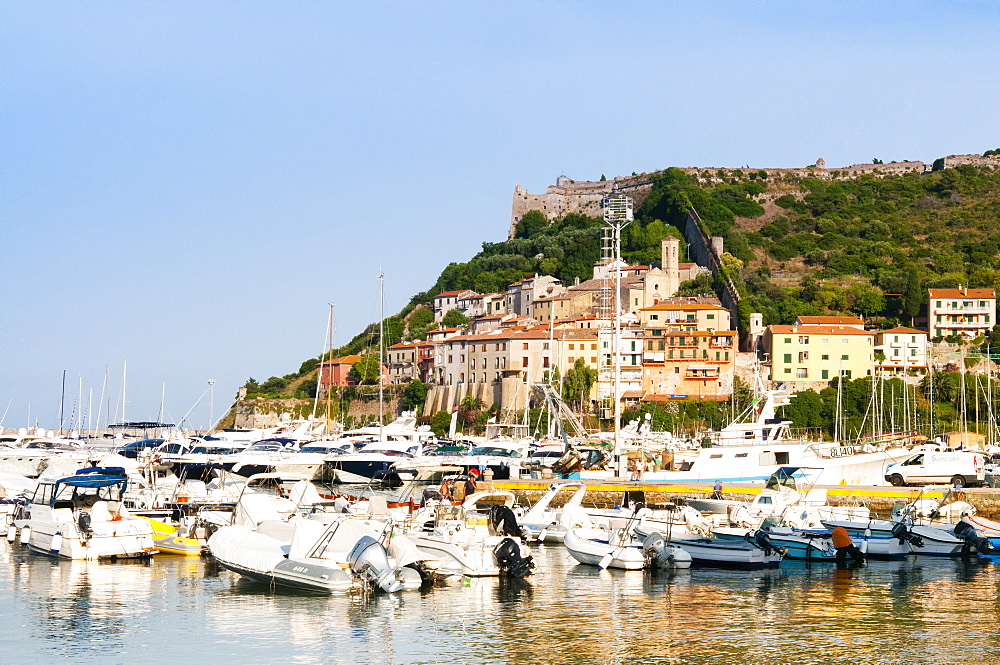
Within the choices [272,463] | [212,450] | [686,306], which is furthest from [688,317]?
[272,463]

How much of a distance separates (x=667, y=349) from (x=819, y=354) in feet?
35.1

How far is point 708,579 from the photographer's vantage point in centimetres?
2239

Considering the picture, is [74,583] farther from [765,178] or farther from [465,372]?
[765,178]

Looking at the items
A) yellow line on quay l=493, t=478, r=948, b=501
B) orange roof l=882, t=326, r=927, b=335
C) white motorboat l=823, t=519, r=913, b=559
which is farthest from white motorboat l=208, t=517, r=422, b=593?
orange roof l=882, t=326, r=927, b=335

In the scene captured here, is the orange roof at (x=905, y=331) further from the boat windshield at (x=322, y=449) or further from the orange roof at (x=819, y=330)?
the boat windshield at (x=322, y=449)

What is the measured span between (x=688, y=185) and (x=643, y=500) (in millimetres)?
95041

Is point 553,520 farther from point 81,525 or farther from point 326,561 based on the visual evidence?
point 81,525

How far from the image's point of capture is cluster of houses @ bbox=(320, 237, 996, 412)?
82.2 meters

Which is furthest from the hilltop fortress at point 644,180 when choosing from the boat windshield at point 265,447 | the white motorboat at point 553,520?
the white motorboat at point 553,520

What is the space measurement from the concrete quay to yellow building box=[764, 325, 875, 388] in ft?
155

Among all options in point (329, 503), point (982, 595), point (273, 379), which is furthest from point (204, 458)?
point (273, 379)

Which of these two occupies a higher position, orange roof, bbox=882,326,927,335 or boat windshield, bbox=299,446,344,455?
orange roof, bbox=882,326,927,335

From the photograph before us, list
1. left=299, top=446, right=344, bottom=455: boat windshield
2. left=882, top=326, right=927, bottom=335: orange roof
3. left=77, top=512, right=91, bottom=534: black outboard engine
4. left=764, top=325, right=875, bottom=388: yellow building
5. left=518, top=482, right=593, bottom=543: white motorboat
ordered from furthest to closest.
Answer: left=882, top=326, right=927, bottom=335: orange roof, left=764, top=325, right=875, bottom=388: yellow building, left=299, top=446, right=344, bottom=455: boat windshield, left=518, top=482, right=593, bottom=543: white motorboat, left=77, top=512, right=91, bottom=534: black outboard engine

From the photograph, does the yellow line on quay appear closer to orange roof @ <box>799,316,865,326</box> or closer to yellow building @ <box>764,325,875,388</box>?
yellow building @ <box>764,325,875,388</box>
